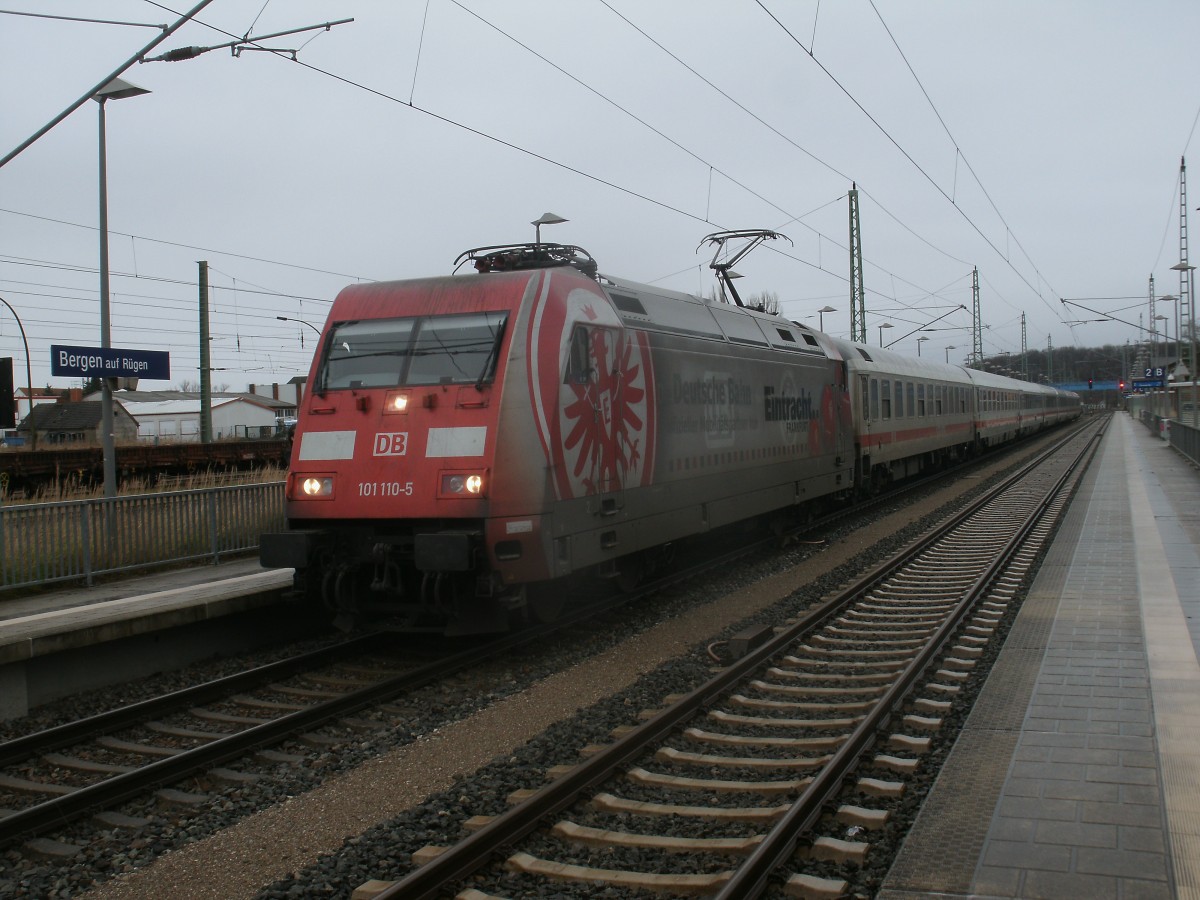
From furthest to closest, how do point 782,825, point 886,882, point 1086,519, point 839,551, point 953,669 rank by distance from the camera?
point 1086,519, point 839,551, point 953,669, point 782,825, point 886,882

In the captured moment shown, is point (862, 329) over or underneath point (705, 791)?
over

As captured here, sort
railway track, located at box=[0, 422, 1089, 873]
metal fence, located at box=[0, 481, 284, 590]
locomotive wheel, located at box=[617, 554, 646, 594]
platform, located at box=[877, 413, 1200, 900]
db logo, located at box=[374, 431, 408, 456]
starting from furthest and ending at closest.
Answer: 1. locomotive wheel, located at box=[617, 554, 646, 594]
2. metal fence, located at box=[0, 481, 284, 590]
3. db logo, located at box=[374, 431, 408, 456]
4. railway track, located at box=[0, 422, 1089, 873]
5. platform, located at box=[877, 413, 1200, 900]

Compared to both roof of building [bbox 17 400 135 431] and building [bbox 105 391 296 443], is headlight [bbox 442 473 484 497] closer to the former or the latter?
roof of building [bbox 17 400 135 431]

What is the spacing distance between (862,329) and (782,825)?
28.2 m

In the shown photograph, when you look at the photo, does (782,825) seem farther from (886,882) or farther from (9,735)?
(9,735)

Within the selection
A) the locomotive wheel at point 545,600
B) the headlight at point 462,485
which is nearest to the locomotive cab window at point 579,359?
the headlight at point 462,485

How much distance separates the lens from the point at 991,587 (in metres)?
11.0

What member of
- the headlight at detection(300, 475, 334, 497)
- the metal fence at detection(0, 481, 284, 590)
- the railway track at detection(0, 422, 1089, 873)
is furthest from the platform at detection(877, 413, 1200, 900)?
the metal fence at detection(0, 481, 284, 590)

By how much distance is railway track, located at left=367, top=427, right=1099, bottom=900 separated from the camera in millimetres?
4500

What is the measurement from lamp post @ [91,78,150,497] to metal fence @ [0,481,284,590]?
838mm

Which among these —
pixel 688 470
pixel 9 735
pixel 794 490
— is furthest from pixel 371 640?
pixel 794 490

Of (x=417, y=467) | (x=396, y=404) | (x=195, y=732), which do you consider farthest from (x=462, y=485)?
(x=195, y=732)

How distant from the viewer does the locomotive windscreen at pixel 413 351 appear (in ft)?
27.8

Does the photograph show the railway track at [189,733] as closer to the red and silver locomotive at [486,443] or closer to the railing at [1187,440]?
the red and silver locomotive at [486,443]
